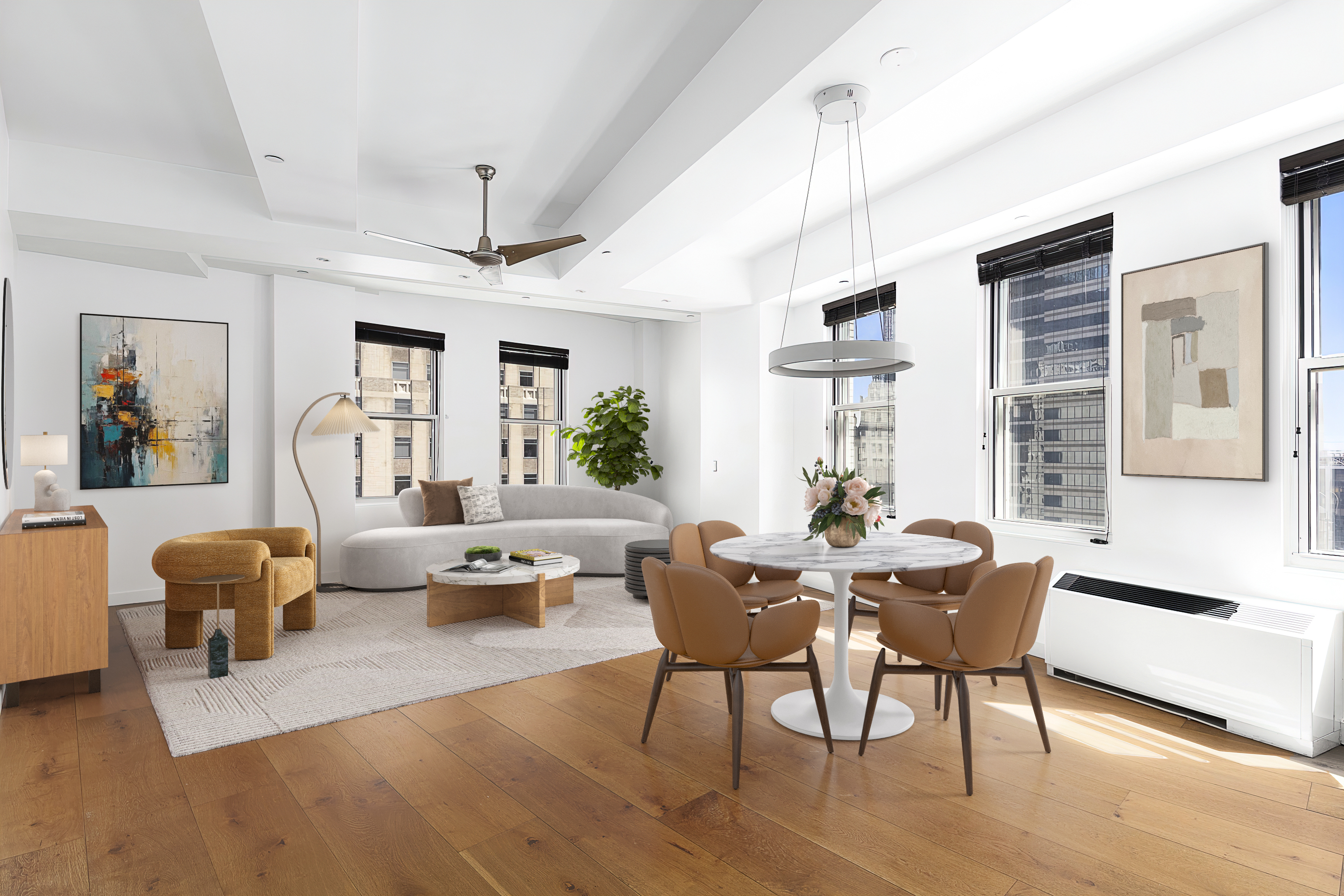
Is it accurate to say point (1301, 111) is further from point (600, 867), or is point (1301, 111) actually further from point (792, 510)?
point (792, 510)

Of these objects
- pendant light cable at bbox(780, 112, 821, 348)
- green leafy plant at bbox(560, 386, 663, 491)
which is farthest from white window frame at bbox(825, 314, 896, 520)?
green leafy plant at bbox(560, 386, 663, 491)

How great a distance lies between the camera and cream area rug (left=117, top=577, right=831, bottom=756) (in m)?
3.21

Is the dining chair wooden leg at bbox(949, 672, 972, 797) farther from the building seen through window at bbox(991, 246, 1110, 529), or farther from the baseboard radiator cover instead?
the building seen through window at bbox(991, 246, 1110, 529)

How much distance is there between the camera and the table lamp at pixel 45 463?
374 cm

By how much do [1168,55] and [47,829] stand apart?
212 inches

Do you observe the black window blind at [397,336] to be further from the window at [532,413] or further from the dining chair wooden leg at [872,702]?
the dining chair wooden leg at [872,702]

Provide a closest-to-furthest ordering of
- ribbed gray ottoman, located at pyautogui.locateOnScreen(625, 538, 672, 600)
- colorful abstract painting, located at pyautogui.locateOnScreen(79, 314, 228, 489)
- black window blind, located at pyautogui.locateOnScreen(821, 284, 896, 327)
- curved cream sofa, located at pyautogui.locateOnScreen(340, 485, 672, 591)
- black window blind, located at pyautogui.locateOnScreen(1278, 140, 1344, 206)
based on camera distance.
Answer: black window blind, located at pyautogui.locateOnScreen(1278, 140, 1344, 206) → colorful abstract painting, located at pyautogui.locateOnScreen(79, 314, 228, 489) → black window blind, located at pyautogui.locateOnScreen(821, 284, 896, 327) → ribbed gray ottoman, located at pyautogui.locateOnScreen(625, 538, 672, 600) → curved cream sofa, located at pyautogui.locateOnScreen(340, 485, 672, 591)

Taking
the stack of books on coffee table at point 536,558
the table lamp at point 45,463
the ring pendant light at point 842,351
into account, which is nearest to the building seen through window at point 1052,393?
the ring pendant light at point 842,351

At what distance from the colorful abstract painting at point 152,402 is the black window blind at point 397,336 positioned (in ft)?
3.64

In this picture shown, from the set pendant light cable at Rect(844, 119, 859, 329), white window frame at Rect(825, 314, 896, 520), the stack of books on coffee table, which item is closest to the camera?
pendant light cable at Rect(844, 119, 859, 329)

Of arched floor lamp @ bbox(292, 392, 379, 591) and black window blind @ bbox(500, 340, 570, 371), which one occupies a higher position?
black window blind @ bbox(500, 340, 570, 371)

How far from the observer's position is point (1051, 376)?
4.25 m

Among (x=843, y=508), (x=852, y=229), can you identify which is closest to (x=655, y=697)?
(x=843, y=508)

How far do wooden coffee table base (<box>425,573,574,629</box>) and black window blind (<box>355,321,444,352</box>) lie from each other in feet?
9.29
